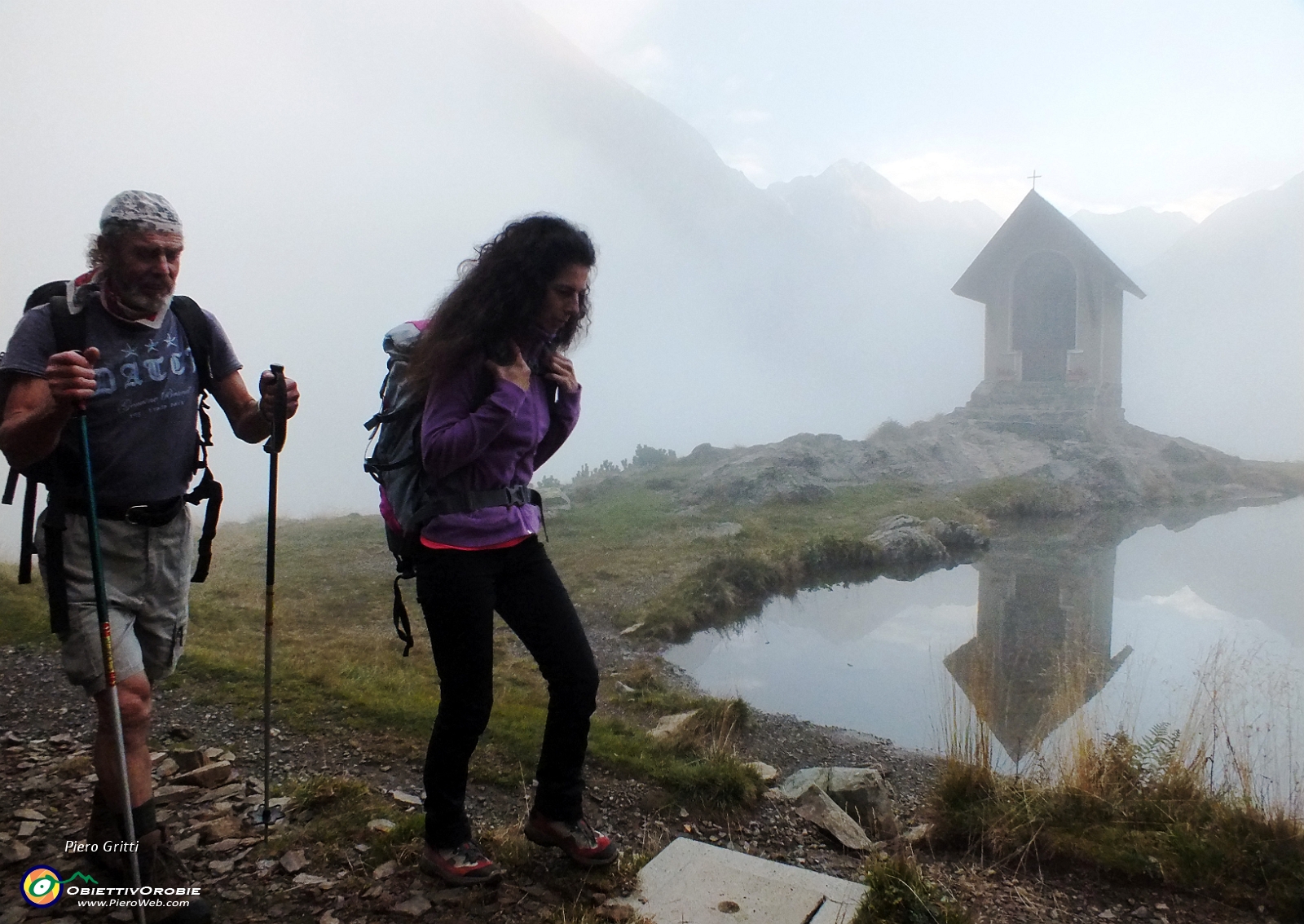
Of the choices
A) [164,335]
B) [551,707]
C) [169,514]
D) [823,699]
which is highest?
[164,335]

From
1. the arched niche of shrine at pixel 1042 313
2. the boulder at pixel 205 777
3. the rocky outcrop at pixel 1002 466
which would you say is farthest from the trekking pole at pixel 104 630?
the arched niche of shrine at pixel 1042 313

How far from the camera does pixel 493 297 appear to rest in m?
2.72

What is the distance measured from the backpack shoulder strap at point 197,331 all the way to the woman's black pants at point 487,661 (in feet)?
3.29

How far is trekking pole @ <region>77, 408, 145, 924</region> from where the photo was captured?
2.43 m

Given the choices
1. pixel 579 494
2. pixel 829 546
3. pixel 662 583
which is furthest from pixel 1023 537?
pixel 579 494

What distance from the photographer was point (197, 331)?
2.81 meters

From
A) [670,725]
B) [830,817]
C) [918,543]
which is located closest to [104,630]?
[830,817]

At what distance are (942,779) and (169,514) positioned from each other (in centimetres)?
357

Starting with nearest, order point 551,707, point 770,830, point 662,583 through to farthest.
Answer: point 551,707
point 770,830
point 662,583

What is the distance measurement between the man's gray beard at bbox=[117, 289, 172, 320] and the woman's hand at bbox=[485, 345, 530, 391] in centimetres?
104

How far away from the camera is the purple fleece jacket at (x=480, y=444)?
102 inches

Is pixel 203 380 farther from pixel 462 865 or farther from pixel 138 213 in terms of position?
pixel 462 865

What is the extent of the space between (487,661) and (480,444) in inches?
28.5

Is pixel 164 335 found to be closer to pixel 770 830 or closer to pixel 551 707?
pixel 551 707
